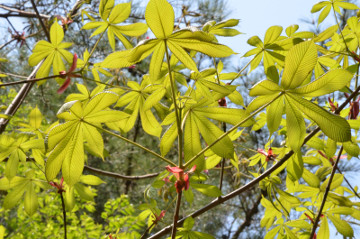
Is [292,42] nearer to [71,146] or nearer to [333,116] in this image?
[333,116]

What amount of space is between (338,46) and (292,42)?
0.16 meters

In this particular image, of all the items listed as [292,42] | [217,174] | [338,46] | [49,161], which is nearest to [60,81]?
[49,161]

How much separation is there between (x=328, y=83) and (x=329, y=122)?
53mm

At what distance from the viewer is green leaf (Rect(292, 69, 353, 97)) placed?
444 millimetres

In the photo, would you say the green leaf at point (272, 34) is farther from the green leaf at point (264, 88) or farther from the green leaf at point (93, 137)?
the green leaf at point (93, 137)

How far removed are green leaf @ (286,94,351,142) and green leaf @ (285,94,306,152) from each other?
2 cm

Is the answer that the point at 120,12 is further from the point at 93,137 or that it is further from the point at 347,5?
the point at 347,5

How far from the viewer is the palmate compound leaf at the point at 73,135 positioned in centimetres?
49

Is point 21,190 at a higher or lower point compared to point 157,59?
lower

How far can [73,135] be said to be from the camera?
0.52m

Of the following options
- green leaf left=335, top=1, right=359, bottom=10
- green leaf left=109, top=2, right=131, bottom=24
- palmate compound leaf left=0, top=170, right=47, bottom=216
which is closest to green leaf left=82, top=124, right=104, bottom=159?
green leaf left=109, top=2, right=131, bottom=24

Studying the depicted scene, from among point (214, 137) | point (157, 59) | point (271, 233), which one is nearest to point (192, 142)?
point (214, 137)

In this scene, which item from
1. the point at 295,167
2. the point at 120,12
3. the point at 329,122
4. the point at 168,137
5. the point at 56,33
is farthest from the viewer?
the point at 56,33

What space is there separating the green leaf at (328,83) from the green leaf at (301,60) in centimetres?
2
